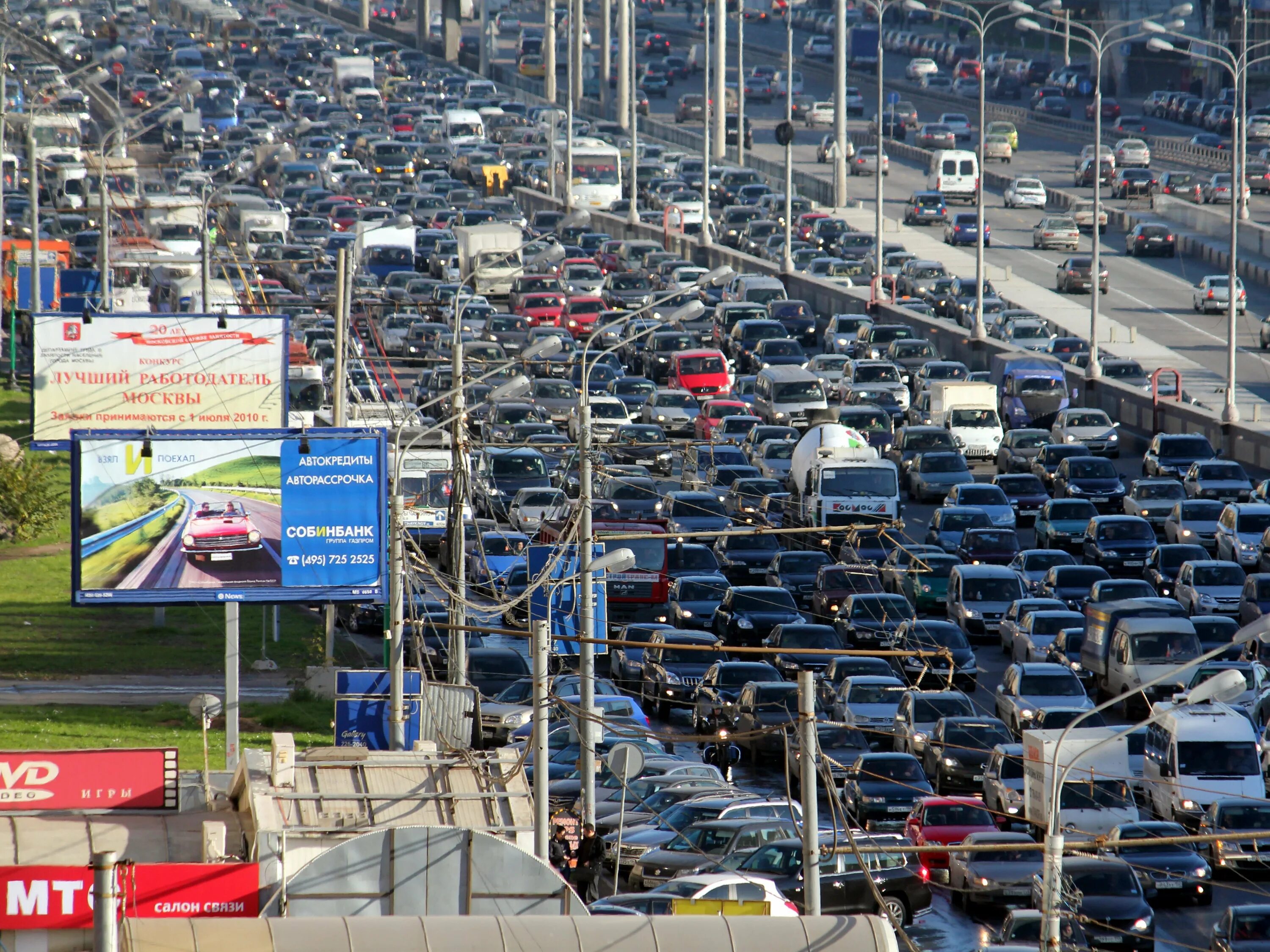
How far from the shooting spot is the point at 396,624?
2914 centimetres

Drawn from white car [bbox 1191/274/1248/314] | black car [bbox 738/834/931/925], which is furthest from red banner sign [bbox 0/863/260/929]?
white car [bbox 1191/274/1248/314]

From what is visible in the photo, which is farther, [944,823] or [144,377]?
[144,377]

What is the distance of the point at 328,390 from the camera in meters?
62.0

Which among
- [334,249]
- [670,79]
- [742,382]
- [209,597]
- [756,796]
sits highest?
[670,79]

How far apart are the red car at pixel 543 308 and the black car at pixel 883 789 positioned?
119 ft

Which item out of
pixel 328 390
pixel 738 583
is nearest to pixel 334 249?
pixel 328 390

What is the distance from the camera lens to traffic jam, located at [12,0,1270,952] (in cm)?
2981

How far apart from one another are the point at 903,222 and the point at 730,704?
53591mm

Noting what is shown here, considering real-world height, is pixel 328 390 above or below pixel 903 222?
below

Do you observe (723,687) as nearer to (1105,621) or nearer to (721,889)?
(1105,621)

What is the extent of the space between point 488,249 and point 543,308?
29.8 ft

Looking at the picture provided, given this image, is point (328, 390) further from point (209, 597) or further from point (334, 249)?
point (209, 597)

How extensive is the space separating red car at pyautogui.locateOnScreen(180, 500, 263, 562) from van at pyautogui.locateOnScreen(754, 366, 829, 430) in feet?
85.1

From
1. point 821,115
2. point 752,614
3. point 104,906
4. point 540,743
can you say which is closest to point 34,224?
point 752,614
